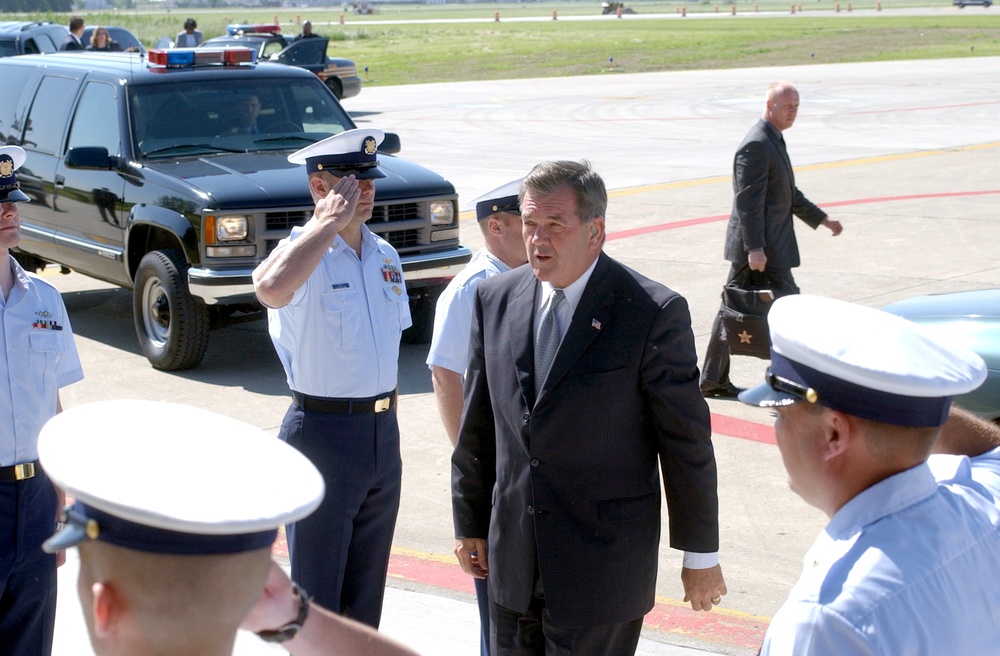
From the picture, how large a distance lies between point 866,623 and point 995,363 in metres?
3.70

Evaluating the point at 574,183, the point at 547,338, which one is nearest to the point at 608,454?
the point at 547,338

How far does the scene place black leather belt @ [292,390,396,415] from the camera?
4225 millimetres

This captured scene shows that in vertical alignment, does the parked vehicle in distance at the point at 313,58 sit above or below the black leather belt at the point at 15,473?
below

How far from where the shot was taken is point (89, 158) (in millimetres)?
8578

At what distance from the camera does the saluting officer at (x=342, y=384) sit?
413 cm

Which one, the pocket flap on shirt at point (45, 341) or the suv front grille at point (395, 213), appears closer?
the pocket flap on shirt at point (45, 341)

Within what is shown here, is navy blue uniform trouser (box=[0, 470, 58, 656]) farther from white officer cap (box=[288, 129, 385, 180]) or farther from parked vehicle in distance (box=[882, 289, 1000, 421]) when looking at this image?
parked vehicle in distance (box=[882, 289, 1000, 421])

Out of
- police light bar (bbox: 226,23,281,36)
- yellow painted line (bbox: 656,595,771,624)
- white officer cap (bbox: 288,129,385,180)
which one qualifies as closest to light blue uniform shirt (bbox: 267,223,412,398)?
white officer cap (bbox: 288,129,385,180)

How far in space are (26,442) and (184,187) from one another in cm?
478

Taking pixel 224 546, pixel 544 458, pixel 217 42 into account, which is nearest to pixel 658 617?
pixel 544 458

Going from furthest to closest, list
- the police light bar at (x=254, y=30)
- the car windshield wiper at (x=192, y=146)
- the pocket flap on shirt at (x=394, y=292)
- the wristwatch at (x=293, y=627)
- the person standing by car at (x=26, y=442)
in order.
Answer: the police light bar at (x=254, y=30), the car windshield wiper at (x=192, y=146), the pocket flap on shirt at (x=394, y=292), the person standing by car at (x=26, y=442), the wristwatch at (x=293, y=627)

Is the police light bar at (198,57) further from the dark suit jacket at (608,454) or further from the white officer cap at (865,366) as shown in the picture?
the white officer cap at (865,366)

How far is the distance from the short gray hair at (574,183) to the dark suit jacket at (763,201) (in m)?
4.39

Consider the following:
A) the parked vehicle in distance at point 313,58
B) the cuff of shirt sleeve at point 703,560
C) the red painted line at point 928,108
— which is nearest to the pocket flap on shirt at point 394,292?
the cuff of shirt sleeve at point 703,560
